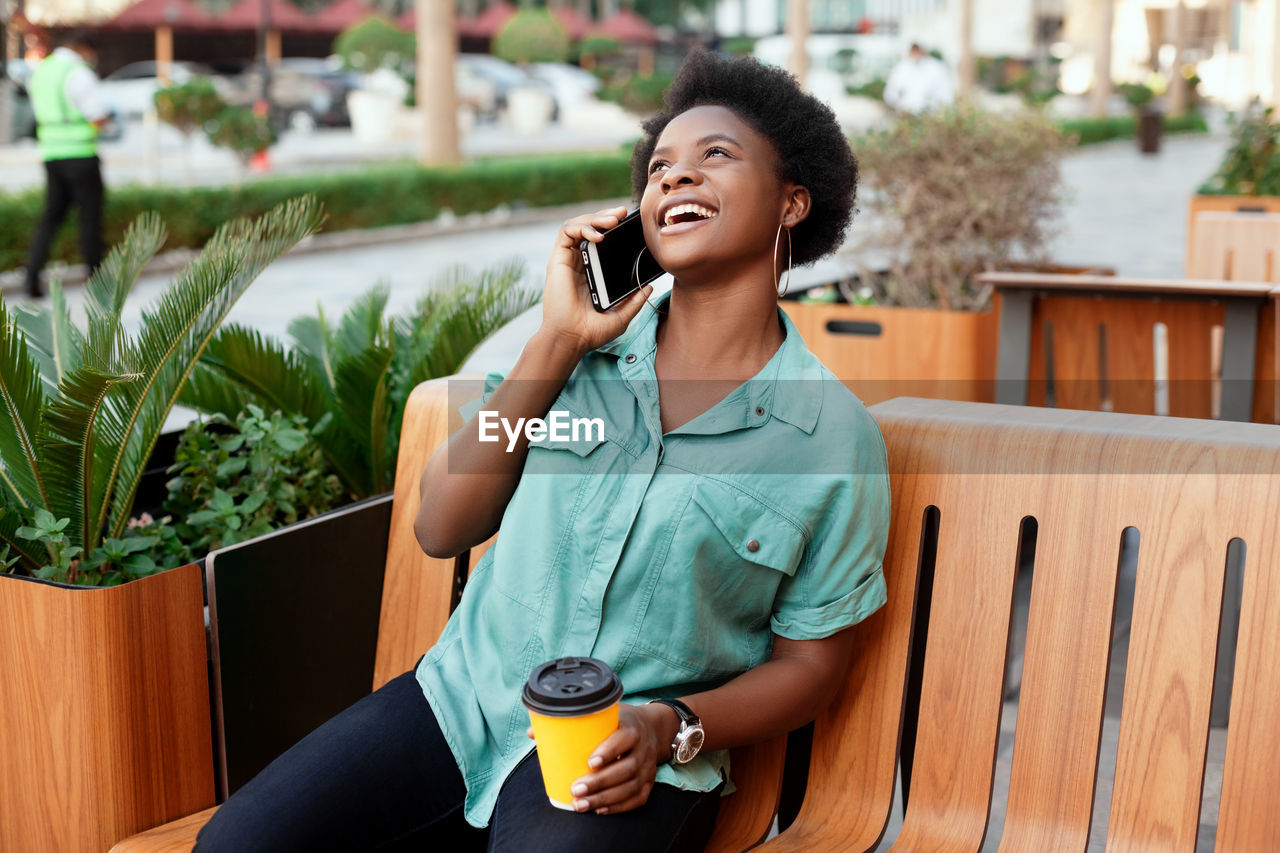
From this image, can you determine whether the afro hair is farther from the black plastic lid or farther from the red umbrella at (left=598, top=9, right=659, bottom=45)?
the red umbrella at (left=598, top=9, right=659, bottom=45)

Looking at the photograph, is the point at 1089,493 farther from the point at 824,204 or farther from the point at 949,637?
the point at 824,204

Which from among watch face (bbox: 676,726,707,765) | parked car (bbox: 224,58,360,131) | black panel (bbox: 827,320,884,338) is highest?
parked car (bbox: 224,58,360,131)

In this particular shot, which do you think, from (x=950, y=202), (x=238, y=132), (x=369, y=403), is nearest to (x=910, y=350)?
(x=950, y=202)

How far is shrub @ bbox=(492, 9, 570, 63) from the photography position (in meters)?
40.3

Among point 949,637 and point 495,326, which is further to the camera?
point 495,326

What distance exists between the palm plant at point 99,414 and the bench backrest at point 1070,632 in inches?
52.0

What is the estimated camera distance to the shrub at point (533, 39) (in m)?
40.3

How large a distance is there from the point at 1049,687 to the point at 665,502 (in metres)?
0.64

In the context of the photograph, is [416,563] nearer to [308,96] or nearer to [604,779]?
[604,779]

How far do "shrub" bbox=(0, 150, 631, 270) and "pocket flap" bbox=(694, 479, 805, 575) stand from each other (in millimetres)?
6949

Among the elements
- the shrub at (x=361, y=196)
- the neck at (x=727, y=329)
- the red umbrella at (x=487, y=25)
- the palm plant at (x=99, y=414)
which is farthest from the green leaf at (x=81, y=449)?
the red umbrella at (x=487, y=25)

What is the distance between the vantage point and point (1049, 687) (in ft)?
6.56

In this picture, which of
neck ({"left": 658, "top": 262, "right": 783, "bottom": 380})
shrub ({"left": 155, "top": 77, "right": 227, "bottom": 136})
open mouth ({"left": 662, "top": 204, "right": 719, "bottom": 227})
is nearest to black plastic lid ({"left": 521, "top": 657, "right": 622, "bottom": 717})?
neck ({"left": 658, "top": 262, "right": 783, "bottom": 380})

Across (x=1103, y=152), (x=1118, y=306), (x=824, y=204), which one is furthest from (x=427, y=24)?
(x=1103, y=152)
